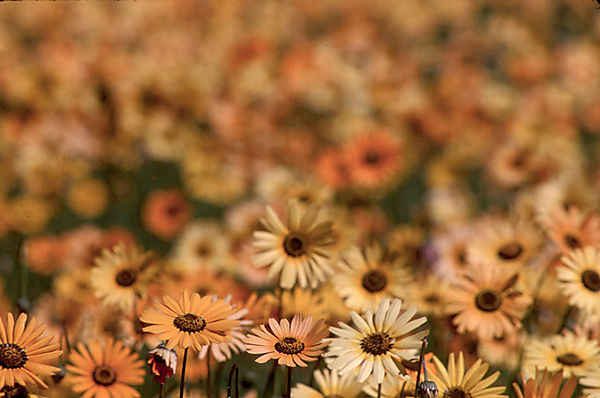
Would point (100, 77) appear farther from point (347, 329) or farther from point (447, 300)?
point (347, 329)

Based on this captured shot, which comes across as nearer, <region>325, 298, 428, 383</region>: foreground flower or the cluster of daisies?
<region>325, 298, 428, 383</region>: foreground flower

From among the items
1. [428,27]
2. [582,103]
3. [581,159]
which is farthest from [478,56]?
[581,159]

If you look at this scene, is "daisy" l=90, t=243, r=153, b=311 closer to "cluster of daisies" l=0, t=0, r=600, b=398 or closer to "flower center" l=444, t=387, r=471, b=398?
"cluster of daisies" l=0, t=0, r=600, b=398

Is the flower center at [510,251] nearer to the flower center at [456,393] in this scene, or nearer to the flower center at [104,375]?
the flower center at [456,393]

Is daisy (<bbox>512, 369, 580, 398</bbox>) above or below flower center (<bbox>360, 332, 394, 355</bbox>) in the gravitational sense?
below

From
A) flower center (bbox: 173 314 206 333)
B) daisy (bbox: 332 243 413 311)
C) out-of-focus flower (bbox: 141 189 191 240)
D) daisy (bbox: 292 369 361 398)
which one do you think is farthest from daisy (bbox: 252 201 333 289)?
out-of-focus flower (bbox: 141 189 191 240)

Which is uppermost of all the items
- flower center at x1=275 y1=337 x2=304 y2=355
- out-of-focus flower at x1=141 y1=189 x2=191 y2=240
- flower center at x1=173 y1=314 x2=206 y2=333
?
out-of-focus flower at x1=141 y1=189 x2=191 y2=240

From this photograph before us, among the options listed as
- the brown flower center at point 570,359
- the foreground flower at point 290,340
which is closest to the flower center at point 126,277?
the foreground flower at point 290,340

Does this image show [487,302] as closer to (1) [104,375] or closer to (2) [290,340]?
(2) [290,340]
